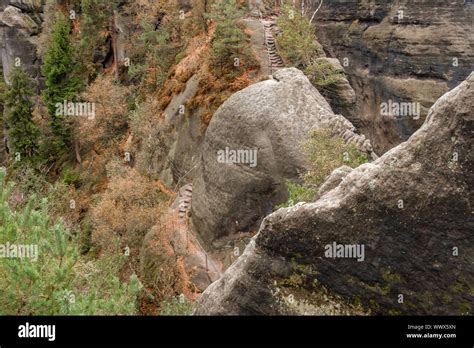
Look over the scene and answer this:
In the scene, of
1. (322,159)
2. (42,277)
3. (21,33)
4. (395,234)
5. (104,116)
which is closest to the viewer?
(395,234)

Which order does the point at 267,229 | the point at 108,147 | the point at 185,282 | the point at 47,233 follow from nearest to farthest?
the point at 267,229 < the point at 47,233 < the point at 185,282 < the point at 108,147

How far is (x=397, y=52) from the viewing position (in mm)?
23984

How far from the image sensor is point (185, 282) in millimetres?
23531

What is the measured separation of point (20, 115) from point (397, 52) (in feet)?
99.3

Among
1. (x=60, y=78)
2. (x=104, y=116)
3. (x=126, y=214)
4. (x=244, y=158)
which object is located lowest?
(x=126, y=214)

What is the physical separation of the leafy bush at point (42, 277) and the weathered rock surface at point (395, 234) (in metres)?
3.55

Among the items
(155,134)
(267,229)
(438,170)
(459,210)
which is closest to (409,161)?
(438,170)

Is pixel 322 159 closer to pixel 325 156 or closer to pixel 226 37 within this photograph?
pixel 325 156

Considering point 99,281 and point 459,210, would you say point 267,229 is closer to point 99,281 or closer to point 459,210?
point 459,210

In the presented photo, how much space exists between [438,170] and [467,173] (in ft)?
1.59

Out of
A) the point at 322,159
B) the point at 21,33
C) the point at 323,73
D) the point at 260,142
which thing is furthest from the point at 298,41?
the point at 21,33

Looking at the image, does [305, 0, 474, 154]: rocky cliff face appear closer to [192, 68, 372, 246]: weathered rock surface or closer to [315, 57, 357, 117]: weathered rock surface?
[315, 57, 357, 117]: weathered rock surface

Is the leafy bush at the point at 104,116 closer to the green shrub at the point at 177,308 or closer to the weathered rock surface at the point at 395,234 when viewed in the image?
the green shrub at the point at 177,308

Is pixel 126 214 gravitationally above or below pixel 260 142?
below
